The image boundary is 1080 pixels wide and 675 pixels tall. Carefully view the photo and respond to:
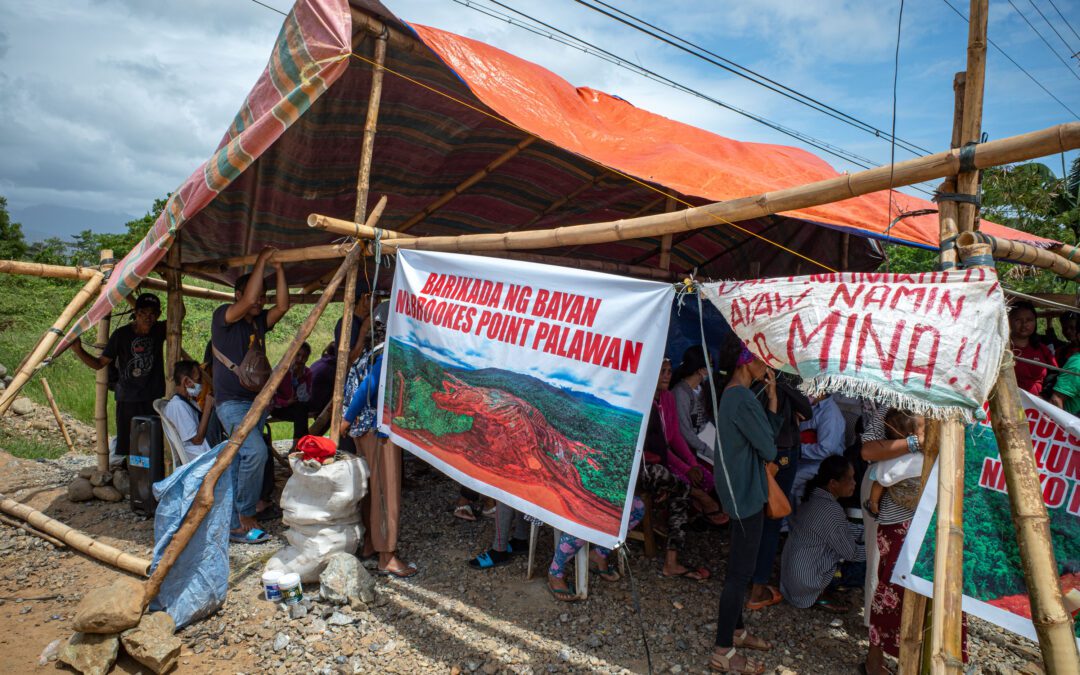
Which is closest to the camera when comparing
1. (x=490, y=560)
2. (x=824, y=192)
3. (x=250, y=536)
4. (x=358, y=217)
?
(x=824, y=192)

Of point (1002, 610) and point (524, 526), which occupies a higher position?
point (1002, 610)

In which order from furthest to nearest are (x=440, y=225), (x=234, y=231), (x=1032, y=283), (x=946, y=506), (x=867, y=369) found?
(x=1032, y=283), (x=440, y=225), (x=234, y=231), (x=867, y=369), (x=946, y=506)

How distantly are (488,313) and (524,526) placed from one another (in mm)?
1876

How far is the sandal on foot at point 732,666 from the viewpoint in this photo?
3211mm

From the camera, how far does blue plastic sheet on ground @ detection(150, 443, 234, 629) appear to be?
375 cm

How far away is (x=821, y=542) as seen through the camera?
388cm

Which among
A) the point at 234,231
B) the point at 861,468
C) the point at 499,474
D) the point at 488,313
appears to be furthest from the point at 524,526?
the point at 234,231

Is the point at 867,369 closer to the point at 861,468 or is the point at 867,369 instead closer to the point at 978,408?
the point at 978,408

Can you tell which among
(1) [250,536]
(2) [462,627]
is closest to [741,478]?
(2) [462,627]

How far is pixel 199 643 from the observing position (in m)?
3.56

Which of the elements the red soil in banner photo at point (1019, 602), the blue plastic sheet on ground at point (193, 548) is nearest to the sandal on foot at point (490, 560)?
the blue plastic sheet on ground at point (193, 548)

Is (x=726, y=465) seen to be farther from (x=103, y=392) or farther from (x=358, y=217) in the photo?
(x=103, y=392)

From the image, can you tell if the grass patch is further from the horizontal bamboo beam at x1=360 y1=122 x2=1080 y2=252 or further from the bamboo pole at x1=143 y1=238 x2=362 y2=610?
the horizontal bamboo beam at x1=360 y1=122 x2=1080 y2=252

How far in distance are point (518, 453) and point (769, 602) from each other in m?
1.98
